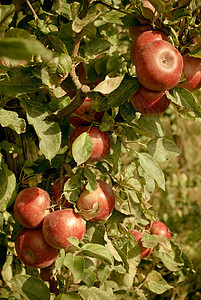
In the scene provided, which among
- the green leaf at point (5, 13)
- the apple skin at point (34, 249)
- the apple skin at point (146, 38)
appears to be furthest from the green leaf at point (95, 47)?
the apple skin at point (34, 249)

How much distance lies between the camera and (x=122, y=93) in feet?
2.48

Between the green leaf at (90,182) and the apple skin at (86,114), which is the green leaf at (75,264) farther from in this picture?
the apple skin at (86,114)

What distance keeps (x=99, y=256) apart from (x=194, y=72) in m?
0.45

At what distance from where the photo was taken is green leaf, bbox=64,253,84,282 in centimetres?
72

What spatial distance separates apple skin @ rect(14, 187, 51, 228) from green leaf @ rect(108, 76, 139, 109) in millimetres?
266

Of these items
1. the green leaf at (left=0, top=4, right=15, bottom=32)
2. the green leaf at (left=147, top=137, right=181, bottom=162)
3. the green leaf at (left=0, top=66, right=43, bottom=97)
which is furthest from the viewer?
the green leaf at (left=147, top=137, right=181, bottom=162)

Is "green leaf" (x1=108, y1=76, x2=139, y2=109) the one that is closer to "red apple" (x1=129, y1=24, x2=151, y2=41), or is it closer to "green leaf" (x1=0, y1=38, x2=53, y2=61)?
"red apple" (x1=129, y1=24, x2=151, y2=41)

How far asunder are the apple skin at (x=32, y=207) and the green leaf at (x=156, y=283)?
0.51 meters

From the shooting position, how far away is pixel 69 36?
0.92 meters

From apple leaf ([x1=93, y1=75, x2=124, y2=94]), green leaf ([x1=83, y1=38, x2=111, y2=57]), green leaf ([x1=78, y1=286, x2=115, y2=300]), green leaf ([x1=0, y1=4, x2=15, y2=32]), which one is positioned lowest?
green leaf ([x1=78, y1=286, x2=115, y2=300])

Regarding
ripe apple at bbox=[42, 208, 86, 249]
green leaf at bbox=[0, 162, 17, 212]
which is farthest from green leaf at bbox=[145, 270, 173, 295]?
green leaf at bbox=[0, 162, 17, 212]

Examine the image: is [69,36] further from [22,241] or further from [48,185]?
[22,241]

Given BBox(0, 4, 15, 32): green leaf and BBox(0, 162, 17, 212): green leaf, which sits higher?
BBox(0, 4, 15, 32): green leaf

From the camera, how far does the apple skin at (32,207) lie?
2.64 feet
